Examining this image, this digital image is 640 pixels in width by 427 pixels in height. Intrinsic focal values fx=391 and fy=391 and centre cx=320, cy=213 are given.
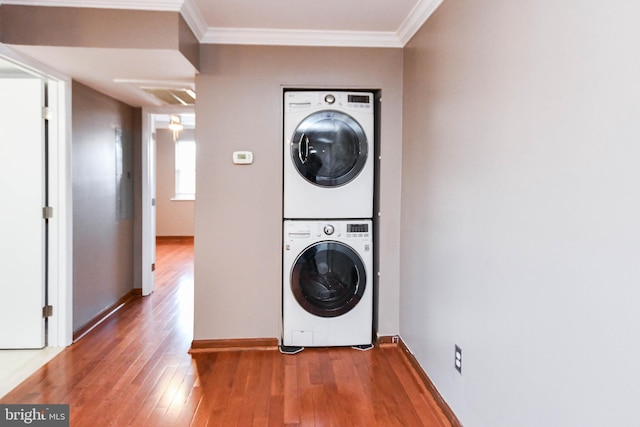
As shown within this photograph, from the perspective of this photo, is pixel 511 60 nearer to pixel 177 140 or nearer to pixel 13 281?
pixel 13 281

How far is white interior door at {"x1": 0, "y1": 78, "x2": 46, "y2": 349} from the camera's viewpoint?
113 inches

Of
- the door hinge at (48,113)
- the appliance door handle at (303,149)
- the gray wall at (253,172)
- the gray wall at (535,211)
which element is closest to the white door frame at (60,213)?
the door hinge at (48,113)

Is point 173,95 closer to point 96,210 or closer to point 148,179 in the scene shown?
point 148,179

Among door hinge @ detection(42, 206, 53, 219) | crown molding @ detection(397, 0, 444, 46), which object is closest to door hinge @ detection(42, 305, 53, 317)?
door hinge @ detection(42, 206, 53, 219)

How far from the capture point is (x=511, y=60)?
1.53 metres

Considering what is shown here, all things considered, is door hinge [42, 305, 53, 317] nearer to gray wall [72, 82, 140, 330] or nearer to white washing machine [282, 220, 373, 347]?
gray wall [72, 82, 140, 330]

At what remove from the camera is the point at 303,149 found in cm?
293

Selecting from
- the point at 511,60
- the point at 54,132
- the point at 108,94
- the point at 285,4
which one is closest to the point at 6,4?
the point at 54,132

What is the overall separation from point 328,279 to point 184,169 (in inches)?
243

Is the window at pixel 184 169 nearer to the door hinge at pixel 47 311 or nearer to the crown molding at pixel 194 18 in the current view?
the door hinge at pixel 47 311

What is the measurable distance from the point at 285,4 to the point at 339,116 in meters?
0.85

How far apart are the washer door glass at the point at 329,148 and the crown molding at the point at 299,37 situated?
53 cm

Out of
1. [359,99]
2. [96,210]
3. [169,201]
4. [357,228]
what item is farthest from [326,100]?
[169,201]

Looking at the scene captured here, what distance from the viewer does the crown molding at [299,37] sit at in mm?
2854
